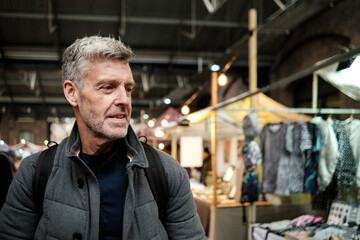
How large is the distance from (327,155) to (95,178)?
351 centimetres

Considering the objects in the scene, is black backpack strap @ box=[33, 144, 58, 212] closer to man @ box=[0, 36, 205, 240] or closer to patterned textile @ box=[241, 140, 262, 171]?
man @ box=[0, 36, 205, 240]

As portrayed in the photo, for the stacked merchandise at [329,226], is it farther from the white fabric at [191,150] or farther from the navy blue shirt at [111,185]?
the white fabric at [191,150]

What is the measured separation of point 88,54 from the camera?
1448mm

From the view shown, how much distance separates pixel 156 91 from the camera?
20953 millimetres

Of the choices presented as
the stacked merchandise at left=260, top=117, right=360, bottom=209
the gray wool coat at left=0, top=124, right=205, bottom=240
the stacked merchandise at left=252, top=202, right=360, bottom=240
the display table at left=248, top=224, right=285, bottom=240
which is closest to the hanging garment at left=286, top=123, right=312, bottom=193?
the stacked merchandise at left=260, top=117, right=360, bottom=209

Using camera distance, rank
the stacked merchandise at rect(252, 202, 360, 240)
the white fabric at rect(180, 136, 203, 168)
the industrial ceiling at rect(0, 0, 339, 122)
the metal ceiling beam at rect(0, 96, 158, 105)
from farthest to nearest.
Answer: the metal ceiling beam at rect(0, 96, 158, 105) < the industrial ceiling at rect(0, 0, 339, 122) < the white fabric at rect(180, 136, 203, 168) < the stacked merchandise at rect(252, 202, 360, 240)

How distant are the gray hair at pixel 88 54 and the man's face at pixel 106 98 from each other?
0.07 ft

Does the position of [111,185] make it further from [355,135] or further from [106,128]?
[355,135]

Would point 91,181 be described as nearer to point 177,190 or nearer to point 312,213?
point 177,190

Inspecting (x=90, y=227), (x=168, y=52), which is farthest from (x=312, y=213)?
(x=168, y=52)

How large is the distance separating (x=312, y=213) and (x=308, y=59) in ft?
25.0

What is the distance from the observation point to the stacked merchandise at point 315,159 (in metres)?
3.76

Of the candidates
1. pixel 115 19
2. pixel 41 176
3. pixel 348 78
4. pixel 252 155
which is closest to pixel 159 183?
pixel 41 176

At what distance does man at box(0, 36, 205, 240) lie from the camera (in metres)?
1.42
